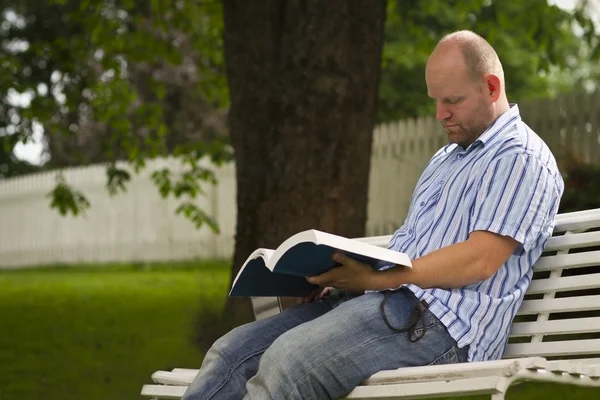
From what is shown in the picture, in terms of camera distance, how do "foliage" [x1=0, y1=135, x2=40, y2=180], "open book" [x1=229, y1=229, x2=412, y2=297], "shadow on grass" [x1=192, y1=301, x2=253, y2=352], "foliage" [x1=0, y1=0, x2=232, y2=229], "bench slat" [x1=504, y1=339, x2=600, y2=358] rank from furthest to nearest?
"foliage" [x1=0, y1=135, x2=40, y2=180] < "foliage" [x1=0, y1=0, x2=232, y2=229] < "shadow on grass" [x1=192, y1=301, x2=253, y2=352] < "bench slat" [x1=504, y1=339, x2=600, y2=358] < "open book" [x1=229, y1=229, x2=412, y2=297]

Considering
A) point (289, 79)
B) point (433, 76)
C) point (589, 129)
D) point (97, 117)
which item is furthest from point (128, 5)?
point (433, 76)

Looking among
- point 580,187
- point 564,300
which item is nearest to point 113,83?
point 580,187

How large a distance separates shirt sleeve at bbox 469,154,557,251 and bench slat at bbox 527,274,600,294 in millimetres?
343

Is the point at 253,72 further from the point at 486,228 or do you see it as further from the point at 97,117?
the point at 97,117

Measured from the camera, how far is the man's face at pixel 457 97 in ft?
12.9

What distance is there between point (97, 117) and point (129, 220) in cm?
1105

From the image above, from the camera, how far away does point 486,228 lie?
378 cm

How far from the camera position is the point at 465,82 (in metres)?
3.93

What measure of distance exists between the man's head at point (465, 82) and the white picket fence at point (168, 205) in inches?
286

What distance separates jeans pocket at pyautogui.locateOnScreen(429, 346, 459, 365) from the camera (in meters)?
3.85

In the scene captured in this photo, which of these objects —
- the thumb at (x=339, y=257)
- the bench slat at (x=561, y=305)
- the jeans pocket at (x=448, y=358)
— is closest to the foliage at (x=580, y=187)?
the bench slat at (x=561, y=305)

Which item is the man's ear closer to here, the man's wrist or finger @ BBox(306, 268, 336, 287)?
the man's wrist

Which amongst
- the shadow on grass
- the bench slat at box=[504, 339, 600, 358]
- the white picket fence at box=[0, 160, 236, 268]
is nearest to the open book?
the bench slat at box=[504, 339, 600, 358]

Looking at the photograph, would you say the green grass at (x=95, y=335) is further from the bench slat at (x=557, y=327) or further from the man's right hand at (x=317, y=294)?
the bench slat at (x=557, y=327)
